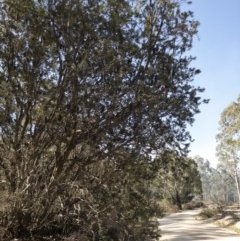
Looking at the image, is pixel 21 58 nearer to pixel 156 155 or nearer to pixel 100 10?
pixel 100 10

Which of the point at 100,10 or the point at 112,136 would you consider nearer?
the point at 100,10

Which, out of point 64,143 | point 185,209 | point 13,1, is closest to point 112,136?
point 64,143

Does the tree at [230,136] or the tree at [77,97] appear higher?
the tree at [230,136]

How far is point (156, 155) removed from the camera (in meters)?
11.6

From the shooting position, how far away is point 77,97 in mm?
10125

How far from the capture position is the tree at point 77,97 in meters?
9.88

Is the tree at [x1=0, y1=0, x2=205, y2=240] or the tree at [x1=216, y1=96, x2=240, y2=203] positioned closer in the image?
the tree at [x1=0, y1=0, x2=205, y2=240]

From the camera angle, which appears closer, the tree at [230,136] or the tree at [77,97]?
the tree at [77,97]

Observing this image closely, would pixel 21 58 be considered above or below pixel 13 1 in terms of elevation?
below

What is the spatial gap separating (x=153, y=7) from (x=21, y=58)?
388 cm

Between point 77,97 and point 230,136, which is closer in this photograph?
point 77,97

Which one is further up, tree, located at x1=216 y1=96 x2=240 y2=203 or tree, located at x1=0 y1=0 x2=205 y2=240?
tree, located at x1=216 y1=96 x2=240 y2=203

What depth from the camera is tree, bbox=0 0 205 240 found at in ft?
32.4

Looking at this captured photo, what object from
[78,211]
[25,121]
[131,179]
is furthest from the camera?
[131,179]
